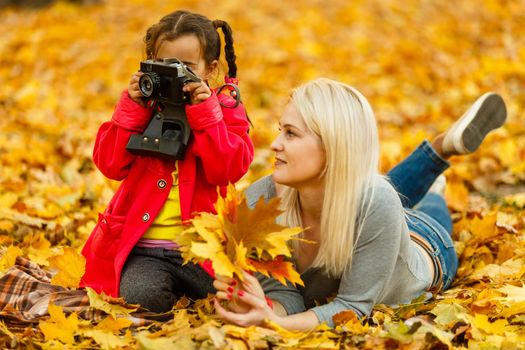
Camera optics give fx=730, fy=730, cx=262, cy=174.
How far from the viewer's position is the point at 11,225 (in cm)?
349

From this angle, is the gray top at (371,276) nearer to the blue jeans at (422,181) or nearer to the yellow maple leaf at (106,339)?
the yellow maple leaf at (106,339)

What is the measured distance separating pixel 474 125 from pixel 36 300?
237 centimetres

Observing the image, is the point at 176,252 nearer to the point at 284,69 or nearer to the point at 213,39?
the point at 213,39

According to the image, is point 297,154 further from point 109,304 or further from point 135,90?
point 109,304

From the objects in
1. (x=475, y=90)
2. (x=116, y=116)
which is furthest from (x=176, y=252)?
(x=475, y=90)

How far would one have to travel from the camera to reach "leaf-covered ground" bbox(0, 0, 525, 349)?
2.44 metres

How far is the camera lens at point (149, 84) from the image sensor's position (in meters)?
2.57

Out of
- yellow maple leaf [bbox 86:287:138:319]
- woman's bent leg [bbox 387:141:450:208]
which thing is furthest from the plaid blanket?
woman's bent leg [bbox 387:141:450:208]

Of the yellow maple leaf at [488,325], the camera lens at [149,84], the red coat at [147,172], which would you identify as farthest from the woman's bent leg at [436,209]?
the camera lens at [149,84]

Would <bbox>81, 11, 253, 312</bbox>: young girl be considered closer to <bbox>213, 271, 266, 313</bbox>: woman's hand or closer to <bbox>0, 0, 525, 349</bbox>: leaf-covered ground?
<bbox>0, 0, 525, 349</bbox>: leaf-covered ground

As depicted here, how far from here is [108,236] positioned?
283 centimetres

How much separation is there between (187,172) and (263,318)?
70cm

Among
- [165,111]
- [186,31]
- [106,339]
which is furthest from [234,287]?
[186,31]

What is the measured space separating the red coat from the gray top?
0.44 m
